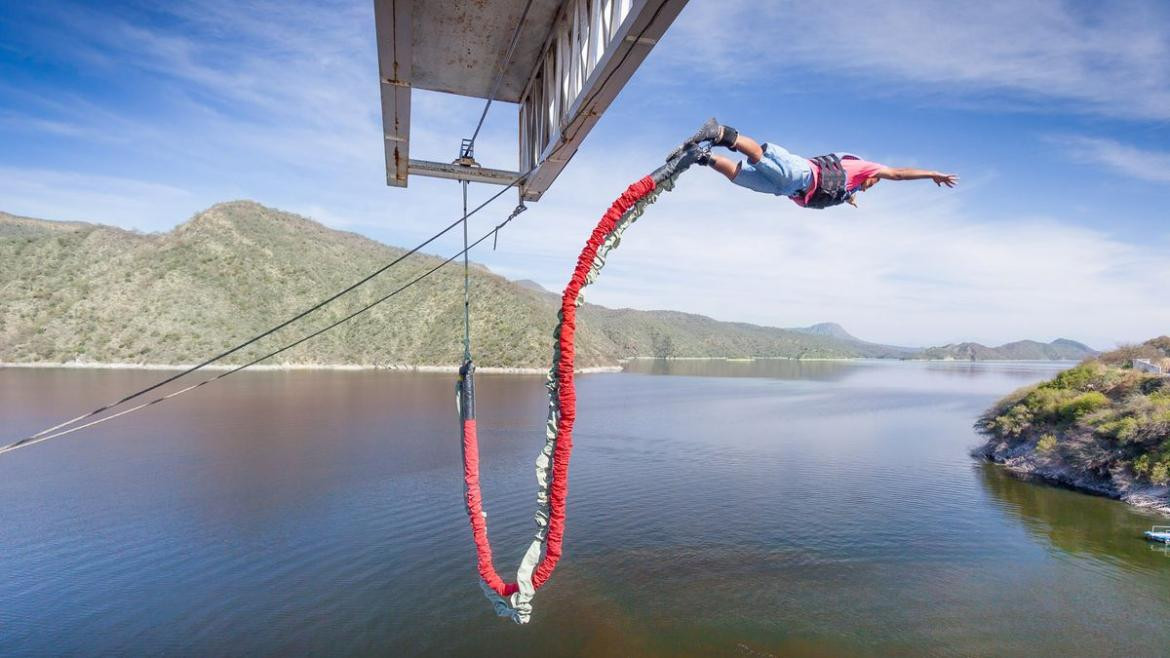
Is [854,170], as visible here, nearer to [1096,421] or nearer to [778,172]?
[778,172]

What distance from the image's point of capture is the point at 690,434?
50.5 metres

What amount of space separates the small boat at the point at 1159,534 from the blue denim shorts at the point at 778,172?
34217 millimetres

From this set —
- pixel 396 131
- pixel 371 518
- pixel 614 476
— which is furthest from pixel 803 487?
pixel 396 131

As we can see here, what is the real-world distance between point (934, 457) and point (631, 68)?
48.0m

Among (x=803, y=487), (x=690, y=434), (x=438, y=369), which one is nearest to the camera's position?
(x=803, y=487)

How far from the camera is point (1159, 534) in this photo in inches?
1000

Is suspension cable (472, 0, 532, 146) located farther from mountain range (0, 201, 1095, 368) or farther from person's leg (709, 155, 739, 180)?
mountain range (0, 201, 1095, 368)

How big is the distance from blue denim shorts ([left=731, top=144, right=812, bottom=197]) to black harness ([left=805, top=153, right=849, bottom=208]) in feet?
0.22

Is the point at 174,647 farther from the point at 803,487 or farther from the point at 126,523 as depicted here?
the point at 803,487

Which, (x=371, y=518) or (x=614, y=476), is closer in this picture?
(x=371, y=518)

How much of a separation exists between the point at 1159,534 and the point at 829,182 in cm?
3433

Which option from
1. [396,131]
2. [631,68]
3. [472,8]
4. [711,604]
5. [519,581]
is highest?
[472,8]

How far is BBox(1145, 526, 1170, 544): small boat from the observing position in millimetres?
25245

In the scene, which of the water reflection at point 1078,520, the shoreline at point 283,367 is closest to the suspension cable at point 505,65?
the water reflection at point 1078,520
